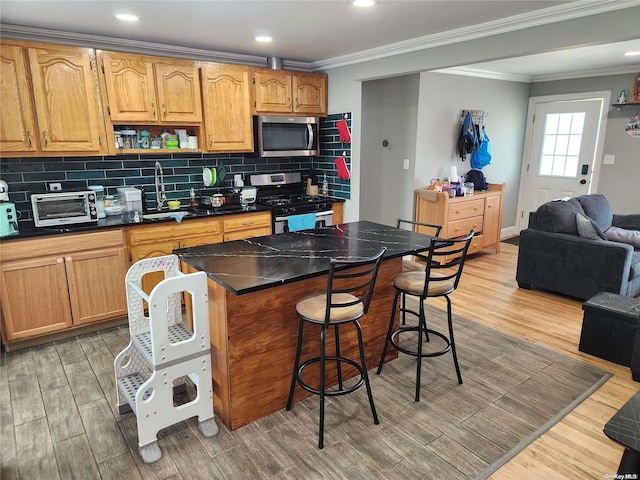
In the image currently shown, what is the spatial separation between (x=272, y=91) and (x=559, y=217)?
316cm

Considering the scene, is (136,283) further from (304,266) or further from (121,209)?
(121,209)

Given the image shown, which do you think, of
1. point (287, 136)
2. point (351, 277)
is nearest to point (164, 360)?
point (351, 277)

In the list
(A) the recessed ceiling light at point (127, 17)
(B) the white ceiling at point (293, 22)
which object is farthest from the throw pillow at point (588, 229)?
(A) the recessed ceiling light at point (127, 17)

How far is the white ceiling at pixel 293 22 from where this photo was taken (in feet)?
8.75

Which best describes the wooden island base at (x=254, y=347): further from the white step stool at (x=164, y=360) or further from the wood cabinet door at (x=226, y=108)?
the wood cabinet door at (x=226, y=108)

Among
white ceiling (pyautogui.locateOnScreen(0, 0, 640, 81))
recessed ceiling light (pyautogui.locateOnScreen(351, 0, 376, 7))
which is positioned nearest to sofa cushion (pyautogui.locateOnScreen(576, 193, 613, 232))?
white ceiling (pyautogui.locateOnScreen(0, 0, 640, 81))

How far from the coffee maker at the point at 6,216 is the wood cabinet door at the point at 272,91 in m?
2.28

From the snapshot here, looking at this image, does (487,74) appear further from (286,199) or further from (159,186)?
(159,186)

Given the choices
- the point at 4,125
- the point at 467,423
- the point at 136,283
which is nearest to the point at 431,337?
the point at 467,423

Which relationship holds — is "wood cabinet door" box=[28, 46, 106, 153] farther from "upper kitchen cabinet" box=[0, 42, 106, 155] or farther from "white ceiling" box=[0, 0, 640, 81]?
"white ceiling" box=[0, 0, 640, 81]

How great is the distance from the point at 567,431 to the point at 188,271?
2.30 m

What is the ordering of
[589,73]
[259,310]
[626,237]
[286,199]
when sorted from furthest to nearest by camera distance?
1. [589,73]
2. [286,199]
3. [626,237]
4. [259,310]

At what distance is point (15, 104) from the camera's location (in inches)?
119

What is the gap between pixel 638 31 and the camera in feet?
8.11
